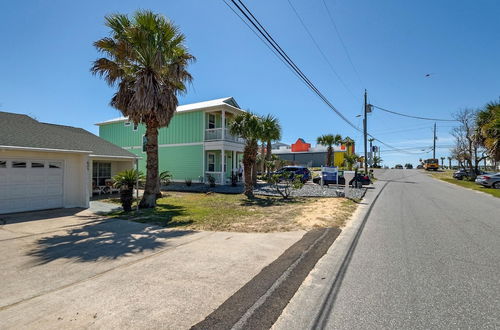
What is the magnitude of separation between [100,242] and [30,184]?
7086 millimetres

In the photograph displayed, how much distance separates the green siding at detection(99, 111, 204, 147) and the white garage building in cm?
1037

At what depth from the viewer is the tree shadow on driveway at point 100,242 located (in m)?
5.47

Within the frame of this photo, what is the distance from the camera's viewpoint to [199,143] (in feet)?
74.4

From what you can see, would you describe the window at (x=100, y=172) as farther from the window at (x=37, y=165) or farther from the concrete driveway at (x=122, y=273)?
the concrete driveway at (x=122, y=273)

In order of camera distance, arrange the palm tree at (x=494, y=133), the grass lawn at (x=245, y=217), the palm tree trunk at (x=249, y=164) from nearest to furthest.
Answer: the grass lawn at (x=245, y=217)
the palm tree trunk at (x=249, y=164)
the palm tree at (x=494, y=133)

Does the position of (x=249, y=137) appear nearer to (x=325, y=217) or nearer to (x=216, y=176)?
(x=216, y=176)

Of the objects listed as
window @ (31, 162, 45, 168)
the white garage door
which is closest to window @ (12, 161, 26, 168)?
the white garage door

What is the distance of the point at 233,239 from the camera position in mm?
6598

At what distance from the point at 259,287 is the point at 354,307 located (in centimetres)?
133

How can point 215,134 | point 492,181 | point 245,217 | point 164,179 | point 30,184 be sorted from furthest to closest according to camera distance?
1. point 492,181
2. point 215,134
3. point 164,179
4. point 30,184
5. point 245,217

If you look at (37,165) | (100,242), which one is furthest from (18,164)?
(100,242)

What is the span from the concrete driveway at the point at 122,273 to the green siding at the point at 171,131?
15863 millimetres

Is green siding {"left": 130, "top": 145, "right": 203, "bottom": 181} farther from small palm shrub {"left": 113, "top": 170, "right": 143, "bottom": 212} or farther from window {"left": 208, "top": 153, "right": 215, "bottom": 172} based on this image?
small palm shrub {"left": 113, "top": 170, "right": 143, "bottom": 212}

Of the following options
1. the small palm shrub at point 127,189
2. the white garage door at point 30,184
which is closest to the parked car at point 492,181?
the small palm shrub at point 127,189
